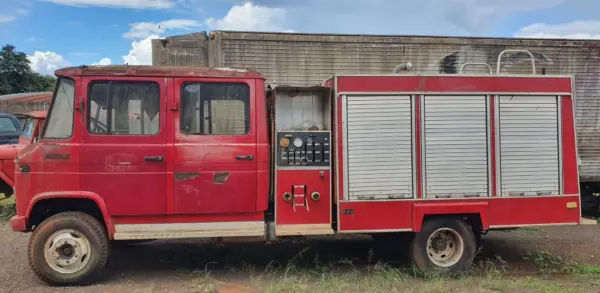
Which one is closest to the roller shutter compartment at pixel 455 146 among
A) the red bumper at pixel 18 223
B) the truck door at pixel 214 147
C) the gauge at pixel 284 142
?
the gauge at pixel 284 142

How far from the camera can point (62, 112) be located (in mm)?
5605

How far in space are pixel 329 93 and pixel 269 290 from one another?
2375 millimetres

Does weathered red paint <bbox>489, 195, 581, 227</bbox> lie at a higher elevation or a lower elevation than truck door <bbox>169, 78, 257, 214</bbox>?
lower

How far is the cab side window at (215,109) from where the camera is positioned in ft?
18.6

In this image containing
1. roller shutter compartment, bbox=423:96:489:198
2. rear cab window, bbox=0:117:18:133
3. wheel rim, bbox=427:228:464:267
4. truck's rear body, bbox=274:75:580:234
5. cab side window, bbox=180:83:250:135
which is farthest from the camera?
rear cab window, bbox=0:117:18:133

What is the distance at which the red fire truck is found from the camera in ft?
18.1

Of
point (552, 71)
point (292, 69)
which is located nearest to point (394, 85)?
point (292, 69)

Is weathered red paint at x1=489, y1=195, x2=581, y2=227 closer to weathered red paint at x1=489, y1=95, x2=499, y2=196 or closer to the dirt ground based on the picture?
weathered red paint at x1=489, y1=95, x2=499, y2=196

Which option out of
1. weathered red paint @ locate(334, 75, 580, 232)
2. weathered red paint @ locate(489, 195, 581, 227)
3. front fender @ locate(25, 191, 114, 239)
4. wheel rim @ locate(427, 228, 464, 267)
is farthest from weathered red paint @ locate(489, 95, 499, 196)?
front fender @ locate(25, 191, 114, 239)

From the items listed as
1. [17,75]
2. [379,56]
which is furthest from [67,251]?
[17,75]

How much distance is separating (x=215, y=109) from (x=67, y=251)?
2.29 metres

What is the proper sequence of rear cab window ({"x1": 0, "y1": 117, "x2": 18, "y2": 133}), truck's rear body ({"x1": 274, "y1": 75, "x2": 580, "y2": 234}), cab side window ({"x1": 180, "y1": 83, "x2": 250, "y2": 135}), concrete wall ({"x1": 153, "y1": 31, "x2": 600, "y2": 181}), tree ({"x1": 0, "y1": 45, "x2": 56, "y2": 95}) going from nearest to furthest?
cab side window ({"x1": 180, "y1": 83, "x2": 250, "y2": 135}), truck's rear body ({"x1": 274, "y1": 75, "x2": 580, "y2": 234}), concrete wall ({"x1": 153, "y1": 31, "x2": 600, "y2": 181}), rear cab window ({"x1": 0, "y1": 117, "x2": 18, "y2": 133}), tree ({"x1": 0, "y1": 45, "x2": 56, "y2": 95})

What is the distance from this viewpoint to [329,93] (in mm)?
5938

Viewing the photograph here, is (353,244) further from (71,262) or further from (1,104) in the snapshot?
(1,104)
